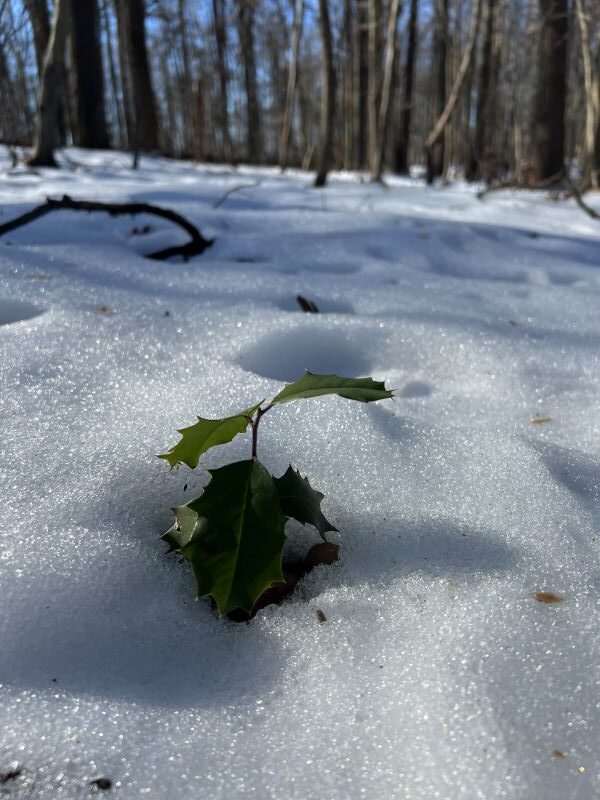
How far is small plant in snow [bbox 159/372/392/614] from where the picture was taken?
1.94 feet

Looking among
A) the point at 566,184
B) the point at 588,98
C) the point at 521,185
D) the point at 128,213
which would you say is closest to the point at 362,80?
the point at 588,98

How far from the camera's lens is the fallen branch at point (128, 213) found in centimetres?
147

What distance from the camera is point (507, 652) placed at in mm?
558

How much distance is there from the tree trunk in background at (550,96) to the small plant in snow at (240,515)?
5985mm

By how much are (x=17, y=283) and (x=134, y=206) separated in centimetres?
42

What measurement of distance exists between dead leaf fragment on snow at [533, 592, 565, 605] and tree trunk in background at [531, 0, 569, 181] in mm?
5987

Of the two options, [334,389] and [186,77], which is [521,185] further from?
[186,77]

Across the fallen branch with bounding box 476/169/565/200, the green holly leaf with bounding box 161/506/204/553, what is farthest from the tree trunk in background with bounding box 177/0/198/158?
the green holly leaf with bounding box 161/506/204/553

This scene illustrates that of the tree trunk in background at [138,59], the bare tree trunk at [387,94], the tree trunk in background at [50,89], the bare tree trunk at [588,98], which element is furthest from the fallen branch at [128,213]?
the tree trunk in background at [138,59]

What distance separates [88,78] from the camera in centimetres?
702

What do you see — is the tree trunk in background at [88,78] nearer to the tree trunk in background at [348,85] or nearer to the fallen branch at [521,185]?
the tree trunk in background at [348,85]

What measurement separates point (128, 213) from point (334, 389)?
119cm

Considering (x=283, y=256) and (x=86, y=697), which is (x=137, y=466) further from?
(x=283, y=256)

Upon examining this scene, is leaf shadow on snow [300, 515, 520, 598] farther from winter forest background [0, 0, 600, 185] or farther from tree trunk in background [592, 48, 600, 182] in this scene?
tree trunk in background [592, 48, 600, 182]
